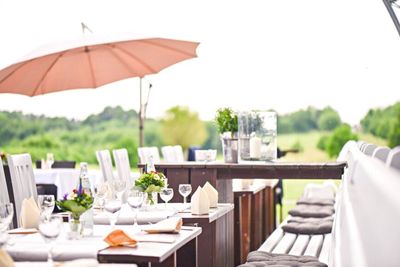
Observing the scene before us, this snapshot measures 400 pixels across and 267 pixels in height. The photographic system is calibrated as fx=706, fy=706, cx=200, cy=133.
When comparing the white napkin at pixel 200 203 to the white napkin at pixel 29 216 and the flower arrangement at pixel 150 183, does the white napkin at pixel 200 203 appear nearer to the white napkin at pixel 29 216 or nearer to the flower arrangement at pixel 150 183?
the flower arrangement at pixel 150 183

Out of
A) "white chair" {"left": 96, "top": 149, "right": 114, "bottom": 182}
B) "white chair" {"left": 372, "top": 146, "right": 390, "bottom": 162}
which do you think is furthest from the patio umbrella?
"white chair" {"left": 372, "top": 146, "right": 390, "bottom": 162}

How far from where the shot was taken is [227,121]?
17.1ft

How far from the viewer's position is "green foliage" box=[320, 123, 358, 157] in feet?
52.2

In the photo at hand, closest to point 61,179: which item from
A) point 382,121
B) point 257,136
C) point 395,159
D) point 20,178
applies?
point 20,178

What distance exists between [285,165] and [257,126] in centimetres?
42

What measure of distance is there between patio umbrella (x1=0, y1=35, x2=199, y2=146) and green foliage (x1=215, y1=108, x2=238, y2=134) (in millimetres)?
709

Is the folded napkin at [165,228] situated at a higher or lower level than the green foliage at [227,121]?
lower

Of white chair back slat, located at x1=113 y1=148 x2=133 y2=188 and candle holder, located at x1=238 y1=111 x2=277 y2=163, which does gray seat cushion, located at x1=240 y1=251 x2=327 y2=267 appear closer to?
candle holder, located at x1=238 y1=111 x2=277 y2=163

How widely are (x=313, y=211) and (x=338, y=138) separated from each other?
9620mm

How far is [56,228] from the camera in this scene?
2.70 m

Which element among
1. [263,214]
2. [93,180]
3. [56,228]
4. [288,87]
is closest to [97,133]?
[288,87]

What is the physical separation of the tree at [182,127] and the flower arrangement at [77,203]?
43.3 ft

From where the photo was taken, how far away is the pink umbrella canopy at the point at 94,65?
18.6 ft

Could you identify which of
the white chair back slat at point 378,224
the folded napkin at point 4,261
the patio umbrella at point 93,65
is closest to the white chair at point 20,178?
Answer: the patio umbrella at point 93,65
